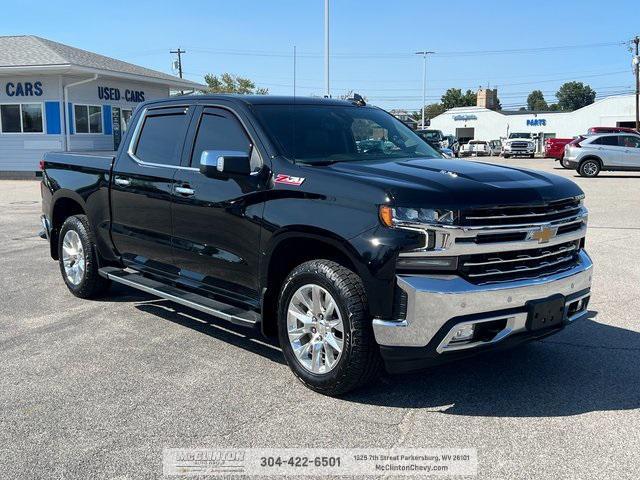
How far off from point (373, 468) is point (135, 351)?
8.23 ft

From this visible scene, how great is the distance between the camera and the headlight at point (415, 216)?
12.4ft

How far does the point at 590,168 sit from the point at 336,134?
23.2m

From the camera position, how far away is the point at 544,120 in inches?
A: 2726

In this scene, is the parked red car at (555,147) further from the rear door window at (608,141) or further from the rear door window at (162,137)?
the rear door window at (162,137)

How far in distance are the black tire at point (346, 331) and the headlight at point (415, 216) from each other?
442mm

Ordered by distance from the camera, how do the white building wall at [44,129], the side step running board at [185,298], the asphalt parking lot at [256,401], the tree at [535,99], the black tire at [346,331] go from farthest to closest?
the tree at [535,99], the white building wall at [44,129], the side step running board at [185,298], the black tire at [346,331], the asphalt parking lot at [256,401]

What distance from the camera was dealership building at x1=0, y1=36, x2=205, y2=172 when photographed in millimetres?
24141

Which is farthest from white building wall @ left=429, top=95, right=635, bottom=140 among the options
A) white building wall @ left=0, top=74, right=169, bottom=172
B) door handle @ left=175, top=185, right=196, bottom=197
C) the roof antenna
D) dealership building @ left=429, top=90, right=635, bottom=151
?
door handle @ left=175, top=185, right=196, bottom=197

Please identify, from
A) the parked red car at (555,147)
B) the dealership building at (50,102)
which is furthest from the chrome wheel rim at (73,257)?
the parked red car at (555,147)

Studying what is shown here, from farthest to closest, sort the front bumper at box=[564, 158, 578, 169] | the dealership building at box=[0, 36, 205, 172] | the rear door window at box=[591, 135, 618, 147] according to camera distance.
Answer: the front bumper at box=[564, 158, 578, 169]
the rear door window at box=[591, 135, 618, 147]
the dealership building at box=[0, 36, 205, 172]

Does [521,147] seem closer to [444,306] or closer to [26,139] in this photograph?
[26,139]

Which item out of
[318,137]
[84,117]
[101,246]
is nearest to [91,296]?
[101,246]

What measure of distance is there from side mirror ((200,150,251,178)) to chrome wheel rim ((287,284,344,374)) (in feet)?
3.08

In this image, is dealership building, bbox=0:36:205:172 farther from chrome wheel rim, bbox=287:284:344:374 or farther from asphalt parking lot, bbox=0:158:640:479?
chrome wheel rim, bbox=287:284:344:374
